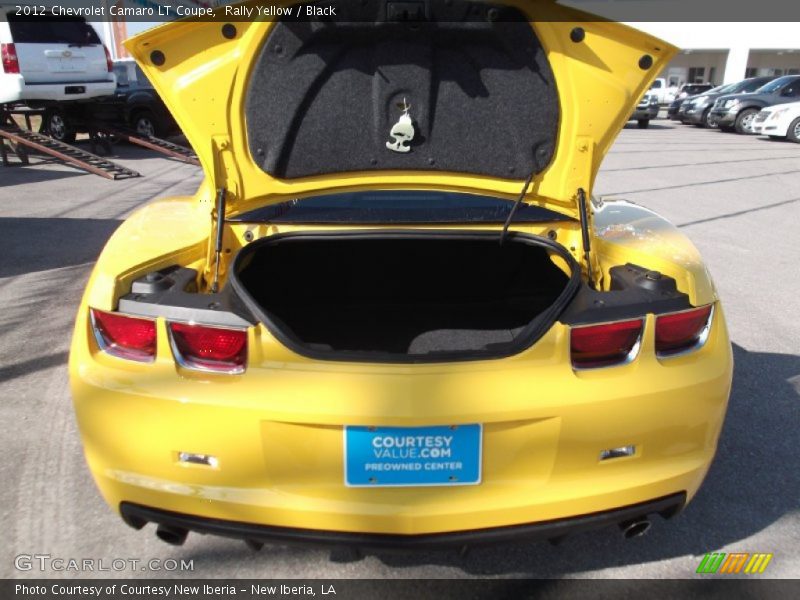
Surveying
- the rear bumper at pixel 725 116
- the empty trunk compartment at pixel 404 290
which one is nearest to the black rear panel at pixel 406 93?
the empty trunk compartment at pixel 404 290

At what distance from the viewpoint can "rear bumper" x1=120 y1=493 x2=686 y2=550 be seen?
1.67 m

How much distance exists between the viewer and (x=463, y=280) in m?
3.00

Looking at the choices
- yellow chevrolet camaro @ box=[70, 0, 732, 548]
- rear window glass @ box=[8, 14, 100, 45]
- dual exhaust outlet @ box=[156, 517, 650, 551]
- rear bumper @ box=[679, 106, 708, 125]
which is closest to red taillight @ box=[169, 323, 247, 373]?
yellow chevrolet camaro @ box=[70, 0, 732, 548]

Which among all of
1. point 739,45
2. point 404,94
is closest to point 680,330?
point 404,94

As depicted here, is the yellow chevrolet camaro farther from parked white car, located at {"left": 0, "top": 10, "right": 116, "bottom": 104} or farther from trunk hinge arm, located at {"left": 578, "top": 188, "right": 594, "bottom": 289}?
parked white car, located at {"left": 0, "top": 10, "right": 116, "bottom": 104}

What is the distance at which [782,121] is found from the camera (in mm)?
17203

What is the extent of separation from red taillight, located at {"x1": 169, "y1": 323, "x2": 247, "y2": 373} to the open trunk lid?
1.95 feet

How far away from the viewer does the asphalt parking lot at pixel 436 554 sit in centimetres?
212

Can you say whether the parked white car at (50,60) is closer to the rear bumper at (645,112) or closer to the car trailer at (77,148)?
the car trailer at (77,148)

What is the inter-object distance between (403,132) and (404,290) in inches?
41.3

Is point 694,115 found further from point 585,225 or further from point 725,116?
point 585,225

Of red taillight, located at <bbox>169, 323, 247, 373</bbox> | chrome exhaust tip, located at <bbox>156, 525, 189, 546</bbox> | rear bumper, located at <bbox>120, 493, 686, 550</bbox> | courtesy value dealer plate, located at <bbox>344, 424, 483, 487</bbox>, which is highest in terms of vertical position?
red taillight, located at <bbox>169, 323, 247, 373</bbox>

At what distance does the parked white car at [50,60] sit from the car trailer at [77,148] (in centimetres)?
61

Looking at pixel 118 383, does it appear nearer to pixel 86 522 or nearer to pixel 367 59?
pixel 86 522
